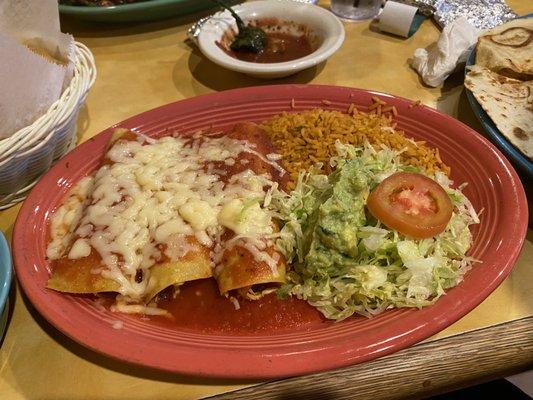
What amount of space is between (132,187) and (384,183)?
764 mm

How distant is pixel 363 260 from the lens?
4.81ft

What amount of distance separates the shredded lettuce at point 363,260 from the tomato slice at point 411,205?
0.04 metres

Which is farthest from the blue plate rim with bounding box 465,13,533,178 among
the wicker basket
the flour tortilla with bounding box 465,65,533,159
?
the wicker basket

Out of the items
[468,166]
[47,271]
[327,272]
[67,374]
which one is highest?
[468,166]

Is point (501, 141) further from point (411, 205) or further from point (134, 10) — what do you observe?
point (134, 10)

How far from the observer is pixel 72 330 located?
1.35 meters

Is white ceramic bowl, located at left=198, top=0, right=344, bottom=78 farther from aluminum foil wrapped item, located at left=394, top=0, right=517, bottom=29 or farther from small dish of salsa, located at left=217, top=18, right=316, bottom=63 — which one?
aluminum foil wrapped item, located at left=394, top=0, right=517, bottom=29

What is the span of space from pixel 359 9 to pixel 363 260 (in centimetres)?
175

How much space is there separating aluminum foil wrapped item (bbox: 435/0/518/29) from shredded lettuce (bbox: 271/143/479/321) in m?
1.35

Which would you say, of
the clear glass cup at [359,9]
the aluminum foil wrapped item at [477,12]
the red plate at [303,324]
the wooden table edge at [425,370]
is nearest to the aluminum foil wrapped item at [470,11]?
the aluminum foil wrapped item at [477,12]

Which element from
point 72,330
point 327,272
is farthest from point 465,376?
point 72,330

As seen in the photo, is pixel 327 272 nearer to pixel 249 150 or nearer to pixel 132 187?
pixel 249 150

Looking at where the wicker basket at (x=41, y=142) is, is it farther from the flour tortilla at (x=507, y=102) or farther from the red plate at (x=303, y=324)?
the flour tortilla at (x=507, y=102)

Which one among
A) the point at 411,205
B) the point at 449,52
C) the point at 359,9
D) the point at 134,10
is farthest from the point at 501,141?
the point at 134,10
